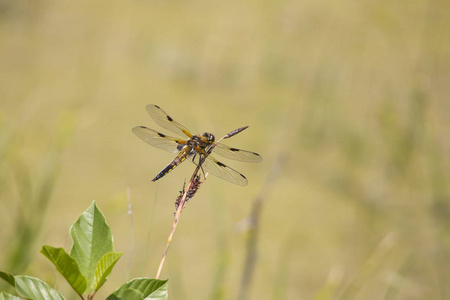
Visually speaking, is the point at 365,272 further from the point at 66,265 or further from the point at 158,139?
the point at 66,265

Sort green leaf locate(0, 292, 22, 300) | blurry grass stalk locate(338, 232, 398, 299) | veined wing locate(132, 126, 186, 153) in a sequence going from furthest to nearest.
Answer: blurry grass stalk locate(338, 232, 398, 299) → veined wing locate(132, 126, 186, 153) → green leaf locate(0, 292, 22, 300)

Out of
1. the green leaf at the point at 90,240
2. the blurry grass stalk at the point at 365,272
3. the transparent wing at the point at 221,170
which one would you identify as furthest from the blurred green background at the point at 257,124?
the green leaf at the point at 90,240

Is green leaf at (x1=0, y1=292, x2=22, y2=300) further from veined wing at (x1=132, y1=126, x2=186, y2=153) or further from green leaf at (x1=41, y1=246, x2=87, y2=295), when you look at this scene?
veined wing at (x1=132, y1=126, x2=186, y2=153)

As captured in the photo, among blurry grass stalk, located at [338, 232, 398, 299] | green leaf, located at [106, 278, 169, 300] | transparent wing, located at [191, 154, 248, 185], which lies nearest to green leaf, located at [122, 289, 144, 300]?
green leaf, located at [106, 278, 169, 300]

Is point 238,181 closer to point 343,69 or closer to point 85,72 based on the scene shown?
point 85,72

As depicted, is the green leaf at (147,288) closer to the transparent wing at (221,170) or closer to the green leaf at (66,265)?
the green leaf at (66,265)

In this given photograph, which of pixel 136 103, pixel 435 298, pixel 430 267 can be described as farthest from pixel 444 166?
pixel 136 103
